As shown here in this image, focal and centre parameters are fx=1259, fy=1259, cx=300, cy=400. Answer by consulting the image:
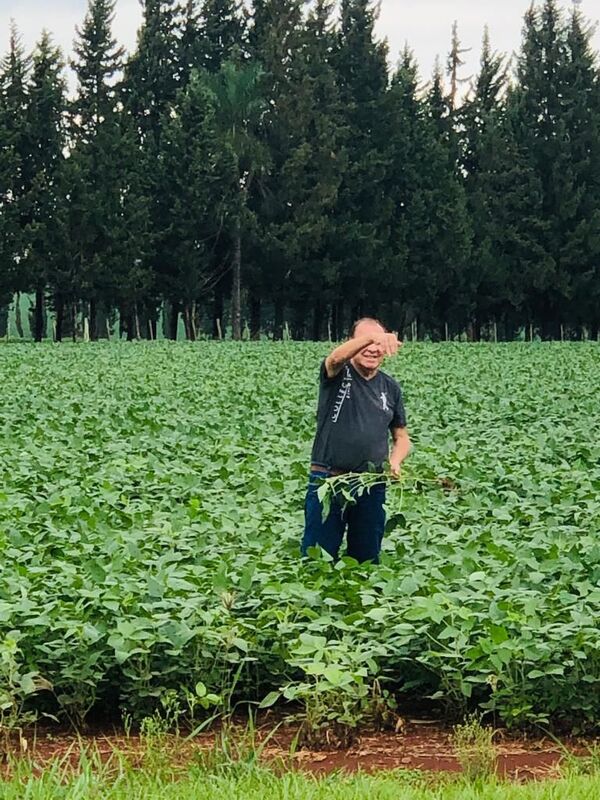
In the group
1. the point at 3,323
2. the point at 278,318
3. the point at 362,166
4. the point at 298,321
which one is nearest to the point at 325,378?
the point at 362,166

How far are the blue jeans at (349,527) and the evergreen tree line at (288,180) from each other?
144 feet

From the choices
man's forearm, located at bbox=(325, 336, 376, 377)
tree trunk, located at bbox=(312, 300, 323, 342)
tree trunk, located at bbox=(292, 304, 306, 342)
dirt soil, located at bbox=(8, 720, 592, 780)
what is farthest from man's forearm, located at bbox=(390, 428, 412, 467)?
tree trunk, located at bbox=(292, 304, 306, 342)

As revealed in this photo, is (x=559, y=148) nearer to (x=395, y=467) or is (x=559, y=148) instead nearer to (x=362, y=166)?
(x=362, y=166)

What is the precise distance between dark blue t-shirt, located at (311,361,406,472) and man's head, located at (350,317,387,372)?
0.11 m

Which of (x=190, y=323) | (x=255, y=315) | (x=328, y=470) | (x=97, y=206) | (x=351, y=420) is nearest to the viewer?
(x=351, y=420)

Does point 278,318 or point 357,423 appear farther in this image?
point 278,318

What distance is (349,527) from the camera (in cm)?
736

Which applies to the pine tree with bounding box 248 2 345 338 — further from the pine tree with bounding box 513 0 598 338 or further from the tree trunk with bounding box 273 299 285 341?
the pine tree with bounding box 513 0 598 338

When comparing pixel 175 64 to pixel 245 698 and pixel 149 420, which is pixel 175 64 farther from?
pixel 245 698

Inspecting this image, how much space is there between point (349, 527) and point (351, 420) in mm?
749

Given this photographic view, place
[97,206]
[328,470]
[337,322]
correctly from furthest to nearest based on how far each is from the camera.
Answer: [337,322] → [97,206] → [328,470]

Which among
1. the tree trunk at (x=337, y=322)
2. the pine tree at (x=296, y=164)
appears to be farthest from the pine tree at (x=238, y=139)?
the tree trunk at (x=337, y=322)

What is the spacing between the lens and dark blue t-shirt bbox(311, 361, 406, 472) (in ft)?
22.9

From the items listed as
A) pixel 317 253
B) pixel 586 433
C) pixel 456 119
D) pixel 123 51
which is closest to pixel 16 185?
pixel 123 51
